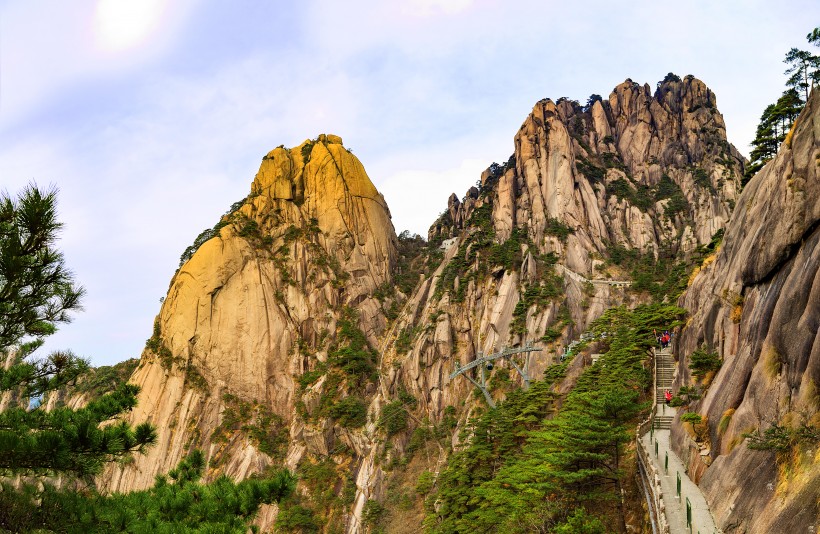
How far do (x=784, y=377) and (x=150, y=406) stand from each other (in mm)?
59938

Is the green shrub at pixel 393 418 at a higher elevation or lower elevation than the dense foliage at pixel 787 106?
lower

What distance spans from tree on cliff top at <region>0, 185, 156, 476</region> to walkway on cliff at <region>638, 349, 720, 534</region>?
14.3m

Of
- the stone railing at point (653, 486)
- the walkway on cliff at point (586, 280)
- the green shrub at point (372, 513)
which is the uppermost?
the walkway on cliff at point (586, 280)

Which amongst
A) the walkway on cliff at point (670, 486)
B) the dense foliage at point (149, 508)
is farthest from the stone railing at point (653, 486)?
the dense foliage at point (149, 508)

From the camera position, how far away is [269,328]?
209 feet

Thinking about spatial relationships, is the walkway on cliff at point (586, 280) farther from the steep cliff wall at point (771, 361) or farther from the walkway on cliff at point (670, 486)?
the steep cliff wall at point (771, 361)

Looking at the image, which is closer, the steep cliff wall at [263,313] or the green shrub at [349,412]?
the green shrub at [349,412]

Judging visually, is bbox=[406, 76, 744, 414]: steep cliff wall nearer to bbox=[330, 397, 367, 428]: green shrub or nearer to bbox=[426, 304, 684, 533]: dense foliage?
bbox=[330, 397, 367, 428]: green shrub

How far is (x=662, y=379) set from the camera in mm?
32531

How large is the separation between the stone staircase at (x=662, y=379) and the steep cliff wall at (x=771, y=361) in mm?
3568

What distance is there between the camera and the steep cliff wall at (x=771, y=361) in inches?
500

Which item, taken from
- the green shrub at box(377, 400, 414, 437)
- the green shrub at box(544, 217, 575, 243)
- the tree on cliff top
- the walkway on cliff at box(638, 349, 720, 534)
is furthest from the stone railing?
the green shrub at box(544, 217, 575, 243)

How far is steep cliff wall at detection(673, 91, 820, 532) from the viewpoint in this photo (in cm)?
1270

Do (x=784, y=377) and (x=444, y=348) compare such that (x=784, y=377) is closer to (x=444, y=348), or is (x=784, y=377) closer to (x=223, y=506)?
(x=223, y=506)
